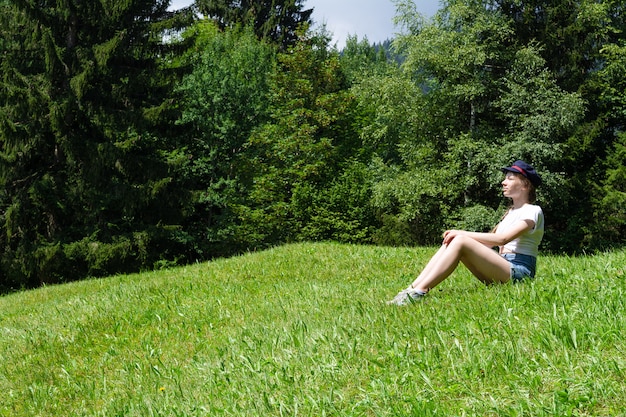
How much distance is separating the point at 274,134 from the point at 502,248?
22.5 m

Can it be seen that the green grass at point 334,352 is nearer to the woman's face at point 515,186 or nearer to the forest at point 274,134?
the woman's face at point 515,186

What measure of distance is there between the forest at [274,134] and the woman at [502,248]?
1718cm

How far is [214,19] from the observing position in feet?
127

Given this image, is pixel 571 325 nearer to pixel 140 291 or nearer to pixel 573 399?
pixel 573 399

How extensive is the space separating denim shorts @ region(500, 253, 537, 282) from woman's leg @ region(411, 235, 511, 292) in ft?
0.52

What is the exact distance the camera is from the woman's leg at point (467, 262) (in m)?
5.62

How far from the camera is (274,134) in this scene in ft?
91.1

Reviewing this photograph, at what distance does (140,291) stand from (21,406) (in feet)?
14.1

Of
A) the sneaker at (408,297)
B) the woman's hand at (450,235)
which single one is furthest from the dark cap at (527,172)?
the sneaker at (408,297)

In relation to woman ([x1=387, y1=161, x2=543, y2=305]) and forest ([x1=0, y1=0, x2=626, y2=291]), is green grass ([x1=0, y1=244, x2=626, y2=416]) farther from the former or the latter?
forest ([x1=0, y1=0, x2=626, y2=291])

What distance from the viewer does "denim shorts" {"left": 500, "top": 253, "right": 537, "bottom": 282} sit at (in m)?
5.84

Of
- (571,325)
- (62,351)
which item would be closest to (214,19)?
Answer: (62,351)

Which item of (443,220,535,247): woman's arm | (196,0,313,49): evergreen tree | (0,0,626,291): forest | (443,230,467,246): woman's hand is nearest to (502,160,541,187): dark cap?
(443,220,535,247): woman's arm

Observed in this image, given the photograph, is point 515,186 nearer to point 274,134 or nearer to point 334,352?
point 334,352
